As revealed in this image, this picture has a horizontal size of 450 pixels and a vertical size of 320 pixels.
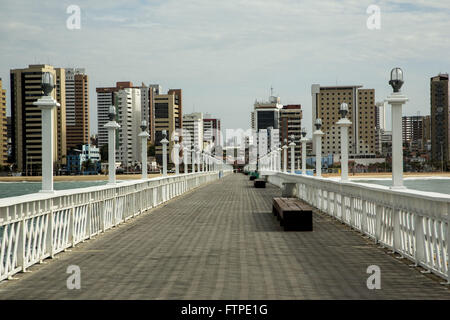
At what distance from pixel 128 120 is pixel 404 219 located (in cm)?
16128

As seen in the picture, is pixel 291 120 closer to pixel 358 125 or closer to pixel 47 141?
pixel 358 125

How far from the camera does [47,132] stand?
1055cm

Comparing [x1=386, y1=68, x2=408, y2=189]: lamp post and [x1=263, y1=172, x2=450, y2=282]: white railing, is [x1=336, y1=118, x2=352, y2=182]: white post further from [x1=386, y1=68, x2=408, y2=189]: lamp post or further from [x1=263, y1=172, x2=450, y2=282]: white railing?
[x1=386, y1=68, x2=408, y2=189]: lamp post

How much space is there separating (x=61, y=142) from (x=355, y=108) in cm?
8930

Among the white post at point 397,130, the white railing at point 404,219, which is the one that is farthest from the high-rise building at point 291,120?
the white post at point 397,130

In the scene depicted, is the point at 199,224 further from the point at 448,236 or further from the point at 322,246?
the point at 448,236

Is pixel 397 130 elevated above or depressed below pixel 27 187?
above

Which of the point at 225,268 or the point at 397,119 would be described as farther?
the point at 397,119

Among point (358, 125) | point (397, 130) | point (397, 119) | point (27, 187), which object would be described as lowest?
point (27, 187)

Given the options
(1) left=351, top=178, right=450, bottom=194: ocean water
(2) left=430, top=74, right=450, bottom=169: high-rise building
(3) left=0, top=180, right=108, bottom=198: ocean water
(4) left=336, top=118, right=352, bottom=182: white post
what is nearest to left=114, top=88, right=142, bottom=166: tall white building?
(3) left=0, top=180, right=108, bottom=198: ocean water

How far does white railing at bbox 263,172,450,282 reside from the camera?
290 inches

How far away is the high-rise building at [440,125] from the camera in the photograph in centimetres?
12706

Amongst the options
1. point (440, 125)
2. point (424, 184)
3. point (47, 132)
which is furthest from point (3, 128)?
point (47, 132)
